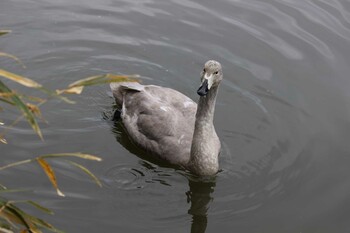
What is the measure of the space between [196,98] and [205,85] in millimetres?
2419

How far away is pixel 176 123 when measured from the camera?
7.83m

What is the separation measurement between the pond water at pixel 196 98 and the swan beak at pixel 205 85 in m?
1.29

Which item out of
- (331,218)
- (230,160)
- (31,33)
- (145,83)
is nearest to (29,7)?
(31,33)

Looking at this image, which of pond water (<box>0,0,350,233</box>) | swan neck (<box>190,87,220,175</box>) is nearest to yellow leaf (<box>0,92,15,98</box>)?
pond water (<box>0,0,350,233</box>)

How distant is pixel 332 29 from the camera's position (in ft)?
35.8

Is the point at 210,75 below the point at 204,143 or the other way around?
the other way around

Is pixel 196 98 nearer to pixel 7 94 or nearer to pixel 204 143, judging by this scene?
pixel 204 143

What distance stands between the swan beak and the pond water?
1285mm

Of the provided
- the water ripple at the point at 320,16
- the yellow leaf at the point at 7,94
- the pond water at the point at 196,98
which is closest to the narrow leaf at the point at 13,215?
the yellow leaf at the point at 7,94

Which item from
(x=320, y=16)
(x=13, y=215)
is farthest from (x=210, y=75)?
(x=320, y=16)

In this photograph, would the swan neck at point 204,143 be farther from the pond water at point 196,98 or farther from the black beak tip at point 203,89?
the black beak tip at point 203,89

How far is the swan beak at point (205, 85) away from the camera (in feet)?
21.6

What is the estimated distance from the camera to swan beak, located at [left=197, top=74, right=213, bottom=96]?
259 inches

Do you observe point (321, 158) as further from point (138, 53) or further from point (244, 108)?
point (138, 53)
